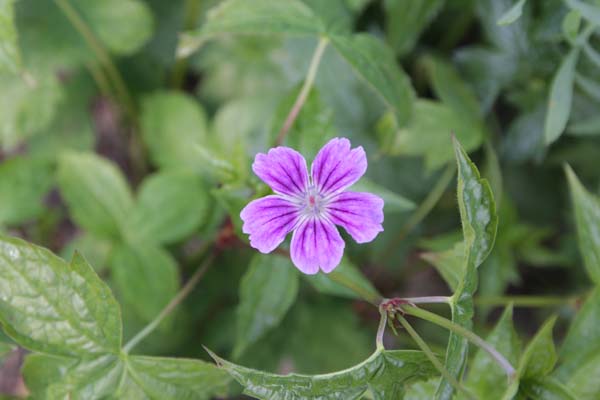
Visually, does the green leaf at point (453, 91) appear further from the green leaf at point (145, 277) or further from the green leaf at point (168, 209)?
the green leaf at point (145, 277)

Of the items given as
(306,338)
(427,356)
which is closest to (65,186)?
(306,338)

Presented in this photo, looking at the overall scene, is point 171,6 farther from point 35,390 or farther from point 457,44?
point 35,390

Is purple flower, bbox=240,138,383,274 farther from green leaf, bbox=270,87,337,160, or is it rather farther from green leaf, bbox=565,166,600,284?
green leaf, bbox=565,166,600,284

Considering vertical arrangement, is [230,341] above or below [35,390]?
below

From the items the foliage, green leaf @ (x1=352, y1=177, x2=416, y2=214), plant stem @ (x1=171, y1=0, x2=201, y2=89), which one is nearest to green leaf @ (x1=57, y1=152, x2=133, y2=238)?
the foliage

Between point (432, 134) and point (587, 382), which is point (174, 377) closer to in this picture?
point (587, 382)

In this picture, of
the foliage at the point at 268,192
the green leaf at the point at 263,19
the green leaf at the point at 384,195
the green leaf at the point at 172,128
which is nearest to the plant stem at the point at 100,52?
the foliage at the point at 268,192
